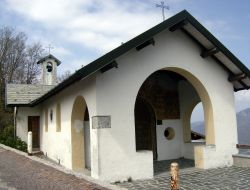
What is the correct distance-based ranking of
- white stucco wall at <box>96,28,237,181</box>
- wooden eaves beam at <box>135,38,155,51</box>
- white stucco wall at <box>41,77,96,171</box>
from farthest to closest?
wooden eaves beam at <box>135,38,155,51</box> → white stucco wall at <box>41,77,96,171</box> → white stucco wall at <box>96,28,237,181</box>

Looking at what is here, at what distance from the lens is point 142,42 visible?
988 centimetres

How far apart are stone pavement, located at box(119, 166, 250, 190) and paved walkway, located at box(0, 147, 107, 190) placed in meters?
1.97

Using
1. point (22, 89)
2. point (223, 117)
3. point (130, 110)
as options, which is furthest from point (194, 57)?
point (22, 89)

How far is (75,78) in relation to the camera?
955 cm

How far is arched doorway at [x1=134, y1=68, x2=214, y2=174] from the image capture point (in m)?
14.2

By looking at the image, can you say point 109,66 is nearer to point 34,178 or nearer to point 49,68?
point 34,178

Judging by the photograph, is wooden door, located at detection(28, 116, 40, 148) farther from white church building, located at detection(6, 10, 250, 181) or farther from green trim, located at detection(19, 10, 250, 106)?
green trim, located at detection(19, 10, 250, 106)

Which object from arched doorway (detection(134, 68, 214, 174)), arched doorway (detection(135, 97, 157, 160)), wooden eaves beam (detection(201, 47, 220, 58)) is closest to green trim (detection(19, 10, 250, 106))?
wooden eaves beam (detection(201, 47, 220, 58))

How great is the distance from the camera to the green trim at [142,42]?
360 inches

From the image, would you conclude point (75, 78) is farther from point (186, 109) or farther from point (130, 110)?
point (186, 109)

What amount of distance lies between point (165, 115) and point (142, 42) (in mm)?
5406

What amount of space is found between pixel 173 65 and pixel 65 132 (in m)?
5.50

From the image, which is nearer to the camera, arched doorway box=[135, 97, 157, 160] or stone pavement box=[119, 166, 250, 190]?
stone pavement box=[119, 166, 250, 190]

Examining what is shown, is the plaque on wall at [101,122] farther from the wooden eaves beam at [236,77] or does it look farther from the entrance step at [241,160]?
the wooden eaves beam at [236,77]
